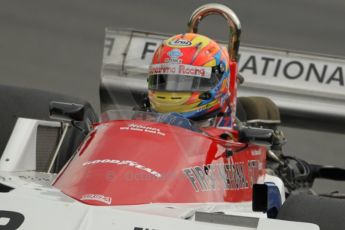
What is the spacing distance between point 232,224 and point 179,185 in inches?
19.0

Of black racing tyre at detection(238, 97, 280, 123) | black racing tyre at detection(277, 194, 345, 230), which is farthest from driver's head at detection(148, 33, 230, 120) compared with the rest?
black racing tyre at detection(238, 97, 280, 123)

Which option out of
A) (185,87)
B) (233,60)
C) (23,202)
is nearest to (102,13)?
(233,60)

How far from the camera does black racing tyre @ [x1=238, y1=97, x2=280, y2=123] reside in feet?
16.9

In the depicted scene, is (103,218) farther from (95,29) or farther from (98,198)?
(95,29)

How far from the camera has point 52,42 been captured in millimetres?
7336

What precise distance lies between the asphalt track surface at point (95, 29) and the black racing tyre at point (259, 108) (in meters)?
2.04

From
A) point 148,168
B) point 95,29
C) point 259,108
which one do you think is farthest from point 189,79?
point 95,29

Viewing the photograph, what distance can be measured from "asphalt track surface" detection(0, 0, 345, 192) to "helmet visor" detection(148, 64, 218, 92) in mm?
3192

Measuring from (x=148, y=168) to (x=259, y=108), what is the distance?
211 centimetres

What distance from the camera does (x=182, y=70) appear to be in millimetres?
3844

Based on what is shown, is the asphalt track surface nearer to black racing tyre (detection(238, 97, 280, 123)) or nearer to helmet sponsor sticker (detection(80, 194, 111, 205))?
black racing tyre (detection(238, 97, 280, 123))

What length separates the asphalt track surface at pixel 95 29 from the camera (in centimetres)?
716

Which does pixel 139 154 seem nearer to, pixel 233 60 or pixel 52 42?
pixel 233 60

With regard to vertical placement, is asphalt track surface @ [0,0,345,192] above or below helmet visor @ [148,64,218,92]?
below
